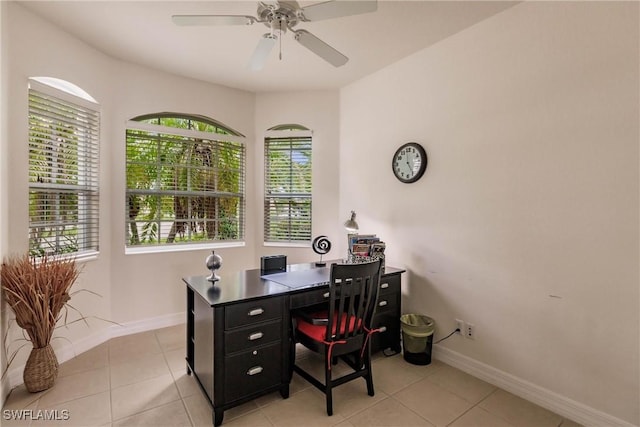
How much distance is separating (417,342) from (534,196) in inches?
57.2

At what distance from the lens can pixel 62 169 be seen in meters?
2.65

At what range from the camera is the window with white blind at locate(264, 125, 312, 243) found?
3934 mm

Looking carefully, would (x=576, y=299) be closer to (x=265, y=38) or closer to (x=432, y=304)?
(x=432, y=304)

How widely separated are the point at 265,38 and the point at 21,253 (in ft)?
7.57

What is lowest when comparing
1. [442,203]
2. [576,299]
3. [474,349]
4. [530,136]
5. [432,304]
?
[474,349]

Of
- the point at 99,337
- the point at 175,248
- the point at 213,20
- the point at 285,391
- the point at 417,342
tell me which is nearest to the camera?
the point at 213,20

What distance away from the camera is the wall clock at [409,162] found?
2838 mm

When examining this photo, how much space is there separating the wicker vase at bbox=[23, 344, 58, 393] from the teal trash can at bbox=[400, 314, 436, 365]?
105 inches

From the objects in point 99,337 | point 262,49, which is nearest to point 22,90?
point 262,49

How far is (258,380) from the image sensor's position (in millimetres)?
2008

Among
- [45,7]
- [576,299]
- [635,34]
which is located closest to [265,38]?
[45,7]

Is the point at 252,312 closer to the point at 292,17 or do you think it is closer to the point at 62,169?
the point at 292,17

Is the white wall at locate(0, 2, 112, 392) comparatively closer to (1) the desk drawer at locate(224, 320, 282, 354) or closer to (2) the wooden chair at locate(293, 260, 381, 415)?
(1) the desk drawer at locate(224, 320, 282, 354)

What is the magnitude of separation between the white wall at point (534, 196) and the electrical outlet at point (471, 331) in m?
0.03
